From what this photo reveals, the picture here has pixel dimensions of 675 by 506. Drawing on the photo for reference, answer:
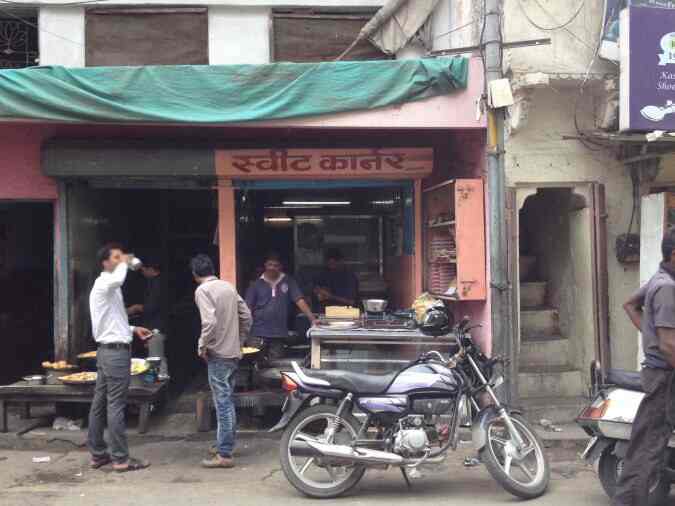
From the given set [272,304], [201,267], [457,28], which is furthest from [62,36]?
[457,28]

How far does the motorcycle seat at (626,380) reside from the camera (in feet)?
17.6

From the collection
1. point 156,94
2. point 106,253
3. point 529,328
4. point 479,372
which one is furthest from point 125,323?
point 529,328

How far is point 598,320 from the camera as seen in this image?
25.8 feet

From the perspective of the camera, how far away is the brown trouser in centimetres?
484

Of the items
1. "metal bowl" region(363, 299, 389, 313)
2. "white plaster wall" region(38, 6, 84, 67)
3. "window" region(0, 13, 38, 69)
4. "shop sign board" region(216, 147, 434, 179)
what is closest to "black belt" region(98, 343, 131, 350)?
"shop sign board" region(216, 147, 434, 179)

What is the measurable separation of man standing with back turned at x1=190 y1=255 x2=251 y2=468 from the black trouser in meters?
0.71

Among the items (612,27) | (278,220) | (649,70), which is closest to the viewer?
(649,70)

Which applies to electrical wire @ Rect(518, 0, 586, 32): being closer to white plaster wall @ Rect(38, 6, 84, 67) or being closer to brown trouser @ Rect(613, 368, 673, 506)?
brown trouser @ Rect(613, 368, 673, 506)

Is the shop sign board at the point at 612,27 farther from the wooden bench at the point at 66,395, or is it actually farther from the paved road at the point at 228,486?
the wooden bench at the point at 66,395

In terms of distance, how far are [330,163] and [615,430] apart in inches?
178

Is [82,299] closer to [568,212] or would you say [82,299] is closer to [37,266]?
[37,266]

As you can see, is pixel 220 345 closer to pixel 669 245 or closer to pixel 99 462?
pixel 99 462

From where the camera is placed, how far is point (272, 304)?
28.1 feet

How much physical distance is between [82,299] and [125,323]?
250 cm
